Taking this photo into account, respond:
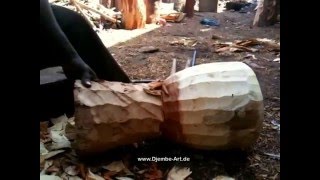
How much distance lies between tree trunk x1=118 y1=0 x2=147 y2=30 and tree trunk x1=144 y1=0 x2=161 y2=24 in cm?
6

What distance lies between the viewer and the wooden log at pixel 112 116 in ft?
2.57

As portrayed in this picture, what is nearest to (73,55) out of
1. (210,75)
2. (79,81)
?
(79,81)

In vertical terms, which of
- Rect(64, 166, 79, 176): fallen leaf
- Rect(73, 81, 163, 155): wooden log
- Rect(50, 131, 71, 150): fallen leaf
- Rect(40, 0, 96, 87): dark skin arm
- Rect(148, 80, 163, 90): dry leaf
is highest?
Rect(40, 0, 96, 87): dark skin arm

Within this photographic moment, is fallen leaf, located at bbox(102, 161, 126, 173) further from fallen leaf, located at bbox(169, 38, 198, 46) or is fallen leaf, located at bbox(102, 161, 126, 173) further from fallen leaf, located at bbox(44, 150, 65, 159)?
fallen leaf, located at bbox(169, 38, 198, 46)

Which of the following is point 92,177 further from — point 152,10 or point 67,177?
point 152,10

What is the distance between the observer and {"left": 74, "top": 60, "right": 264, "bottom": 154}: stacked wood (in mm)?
794

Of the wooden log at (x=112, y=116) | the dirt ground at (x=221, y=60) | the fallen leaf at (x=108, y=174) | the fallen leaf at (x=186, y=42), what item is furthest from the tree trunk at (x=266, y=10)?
the fallen leaf at (x=108, y=174)

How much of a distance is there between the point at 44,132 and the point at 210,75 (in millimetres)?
480

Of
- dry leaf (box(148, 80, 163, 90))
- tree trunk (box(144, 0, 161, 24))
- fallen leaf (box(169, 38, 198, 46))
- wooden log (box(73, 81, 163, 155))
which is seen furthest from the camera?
tree trunk (box(144, 0, 161, 24))

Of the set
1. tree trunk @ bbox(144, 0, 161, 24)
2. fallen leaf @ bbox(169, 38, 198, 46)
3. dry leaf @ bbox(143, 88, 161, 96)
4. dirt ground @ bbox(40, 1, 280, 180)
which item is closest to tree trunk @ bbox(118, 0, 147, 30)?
tree trunk @ bbox(144, 0, 161, 24)

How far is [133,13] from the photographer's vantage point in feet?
8.57

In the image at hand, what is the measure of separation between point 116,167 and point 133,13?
6.38 ft
